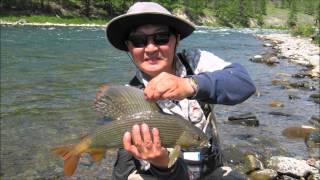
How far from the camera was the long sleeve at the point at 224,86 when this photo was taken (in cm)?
310

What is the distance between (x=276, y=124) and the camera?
13.3 m

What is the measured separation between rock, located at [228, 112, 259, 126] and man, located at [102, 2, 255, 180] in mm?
9132

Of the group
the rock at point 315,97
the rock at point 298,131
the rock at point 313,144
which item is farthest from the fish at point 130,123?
the rock at point 315,97

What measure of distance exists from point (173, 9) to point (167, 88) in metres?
117

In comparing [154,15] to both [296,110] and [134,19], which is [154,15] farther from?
[296,110]

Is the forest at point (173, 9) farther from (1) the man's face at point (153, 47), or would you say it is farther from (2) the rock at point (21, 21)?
(1) the man's face at point (153, 47)

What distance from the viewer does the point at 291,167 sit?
850 cm

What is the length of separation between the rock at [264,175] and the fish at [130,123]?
5.38 m

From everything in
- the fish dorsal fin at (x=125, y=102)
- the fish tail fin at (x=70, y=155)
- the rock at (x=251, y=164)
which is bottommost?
the rock at (x=251, y=164)

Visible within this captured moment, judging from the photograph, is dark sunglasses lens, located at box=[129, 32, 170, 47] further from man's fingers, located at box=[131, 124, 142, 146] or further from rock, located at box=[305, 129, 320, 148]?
rock, located at box=[305, 129, 320, 148]

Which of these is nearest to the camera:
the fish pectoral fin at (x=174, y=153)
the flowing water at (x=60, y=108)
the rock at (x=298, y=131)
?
the fish pectoral fin at (x=174, y=153)

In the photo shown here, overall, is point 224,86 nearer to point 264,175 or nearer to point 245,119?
point 264,175

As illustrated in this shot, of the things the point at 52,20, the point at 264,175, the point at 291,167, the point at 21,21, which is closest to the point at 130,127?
the point at 264,175

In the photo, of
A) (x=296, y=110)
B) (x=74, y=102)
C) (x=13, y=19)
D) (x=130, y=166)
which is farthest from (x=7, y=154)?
(x=13, y=19)
